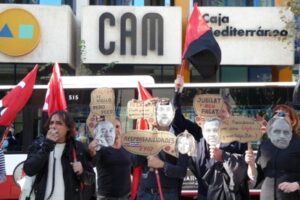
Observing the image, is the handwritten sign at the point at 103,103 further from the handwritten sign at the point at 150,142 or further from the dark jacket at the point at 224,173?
A: the dark jacket at the point at 224,173

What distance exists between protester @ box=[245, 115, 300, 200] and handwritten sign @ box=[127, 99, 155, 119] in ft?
4.00

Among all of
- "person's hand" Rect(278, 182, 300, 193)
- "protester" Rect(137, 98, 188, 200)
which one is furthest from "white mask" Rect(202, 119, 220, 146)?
"person's hand" Rect(278, 182, 300, 193)

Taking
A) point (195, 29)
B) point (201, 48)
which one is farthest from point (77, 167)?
point (195, 29)

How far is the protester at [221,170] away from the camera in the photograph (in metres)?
5.29

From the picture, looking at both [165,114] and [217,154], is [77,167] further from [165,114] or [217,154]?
[217,154]

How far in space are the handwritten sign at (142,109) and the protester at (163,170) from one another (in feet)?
0.42

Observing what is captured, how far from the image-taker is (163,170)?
566cm

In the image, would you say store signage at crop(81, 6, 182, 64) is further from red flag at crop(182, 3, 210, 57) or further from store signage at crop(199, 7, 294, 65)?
red flag at crop(182, 3, 210, 57)

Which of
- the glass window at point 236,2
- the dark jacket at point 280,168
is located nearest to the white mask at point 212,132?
the dark jacket at point 280,168

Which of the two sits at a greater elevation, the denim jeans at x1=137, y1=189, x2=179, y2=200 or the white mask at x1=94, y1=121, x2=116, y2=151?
the white mask at x1=94, y1=121, x2=116, y2=151

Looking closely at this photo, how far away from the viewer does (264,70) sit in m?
19.9

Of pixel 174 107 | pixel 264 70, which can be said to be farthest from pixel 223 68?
pixel 174 107

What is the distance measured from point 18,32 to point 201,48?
12.7 meters

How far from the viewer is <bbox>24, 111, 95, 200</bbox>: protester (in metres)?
5.00
